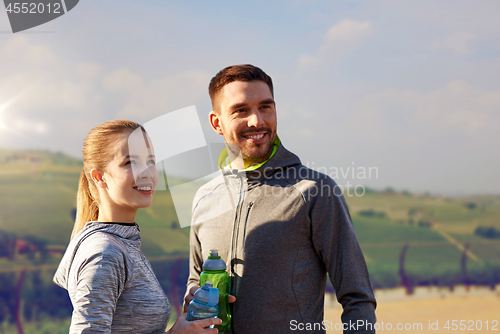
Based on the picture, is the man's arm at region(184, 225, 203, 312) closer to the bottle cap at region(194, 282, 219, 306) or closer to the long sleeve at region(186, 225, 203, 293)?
the long sleeve at region(186, 225, 203, 293)

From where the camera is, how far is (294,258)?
2.07 metres

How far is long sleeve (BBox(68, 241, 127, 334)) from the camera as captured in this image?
1507 millimetres

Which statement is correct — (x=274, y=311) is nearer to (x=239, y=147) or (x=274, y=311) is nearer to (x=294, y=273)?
(x=294, y=273)

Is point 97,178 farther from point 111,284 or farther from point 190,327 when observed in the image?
point 190,327

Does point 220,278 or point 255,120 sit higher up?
point 255,120

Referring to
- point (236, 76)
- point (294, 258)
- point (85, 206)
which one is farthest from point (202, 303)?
point (236, 76)

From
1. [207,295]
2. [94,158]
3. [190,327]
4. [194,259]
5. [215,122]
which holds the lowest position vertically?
[190,327]

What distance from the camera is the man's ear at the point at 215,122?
96.7 inches

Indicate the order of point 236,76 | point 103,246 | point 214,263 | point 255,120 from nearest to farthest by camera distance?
point 103,246, point 214,263, point 255,120, point 236,76

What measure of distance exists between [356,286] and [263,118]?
988 millimetres

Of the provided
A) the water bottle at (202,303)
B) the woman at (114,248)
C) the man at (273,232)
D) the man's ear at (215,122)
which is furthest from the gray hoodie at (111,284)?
the man's ear at (215,122)

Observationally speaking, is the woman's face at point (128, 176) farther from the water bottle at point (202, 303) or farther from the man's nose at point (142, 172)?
the water bottle at point (202, 303)

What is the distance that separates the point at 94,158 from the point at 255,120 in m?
0.84

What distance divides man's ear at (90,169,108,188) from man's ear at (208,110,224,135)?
0.81 m
